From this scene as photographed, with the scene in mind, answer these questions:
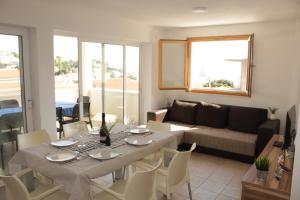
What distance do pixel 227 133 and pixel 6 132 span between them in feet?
11.2

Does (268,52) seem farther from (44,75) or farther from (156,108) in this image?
(44,75)

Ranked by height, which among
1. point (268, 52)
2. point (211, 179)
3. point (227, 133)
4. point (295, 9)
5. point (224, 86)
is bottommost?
point (211, 179)

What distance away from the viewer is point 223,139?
421cm

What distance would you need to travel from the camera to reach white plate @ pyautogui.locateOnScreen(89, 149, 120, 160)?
2273 mm

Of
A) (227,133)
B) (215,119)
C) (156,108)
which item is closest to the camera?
(227,133)

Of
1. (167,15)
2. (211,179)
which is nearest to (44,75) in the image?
(167,15)

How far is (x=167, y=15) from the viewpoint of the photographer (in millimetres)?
4023

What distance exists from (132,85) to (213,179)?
2600 millimetres

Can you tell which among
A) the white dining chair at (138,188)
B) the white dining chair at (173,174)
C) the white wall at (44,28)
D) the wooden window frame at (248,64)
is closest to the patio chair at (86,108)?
the white wall at (44,28)

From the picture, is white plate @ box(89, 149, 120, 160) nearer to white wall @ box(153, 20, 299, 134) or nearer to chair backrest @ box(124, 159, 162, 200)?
chair backrest @ box(124, 159, 162, 200)

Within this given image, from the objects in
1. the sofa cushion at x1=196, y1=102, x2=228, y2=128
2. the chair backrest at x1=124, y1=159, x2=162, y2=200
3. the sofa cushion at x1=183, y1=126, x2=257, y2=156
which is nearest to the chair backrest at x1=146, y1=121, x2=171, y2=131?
the sofa cushion at x1=183, y1=126, x2=257, y2=156

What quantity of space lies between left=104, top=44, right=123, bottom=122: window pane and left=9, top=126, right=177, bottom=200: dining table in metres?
1.74

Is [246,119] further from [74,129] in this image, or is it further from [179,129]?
[74,129]

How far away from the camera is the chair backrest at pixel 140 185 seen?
189 cm
